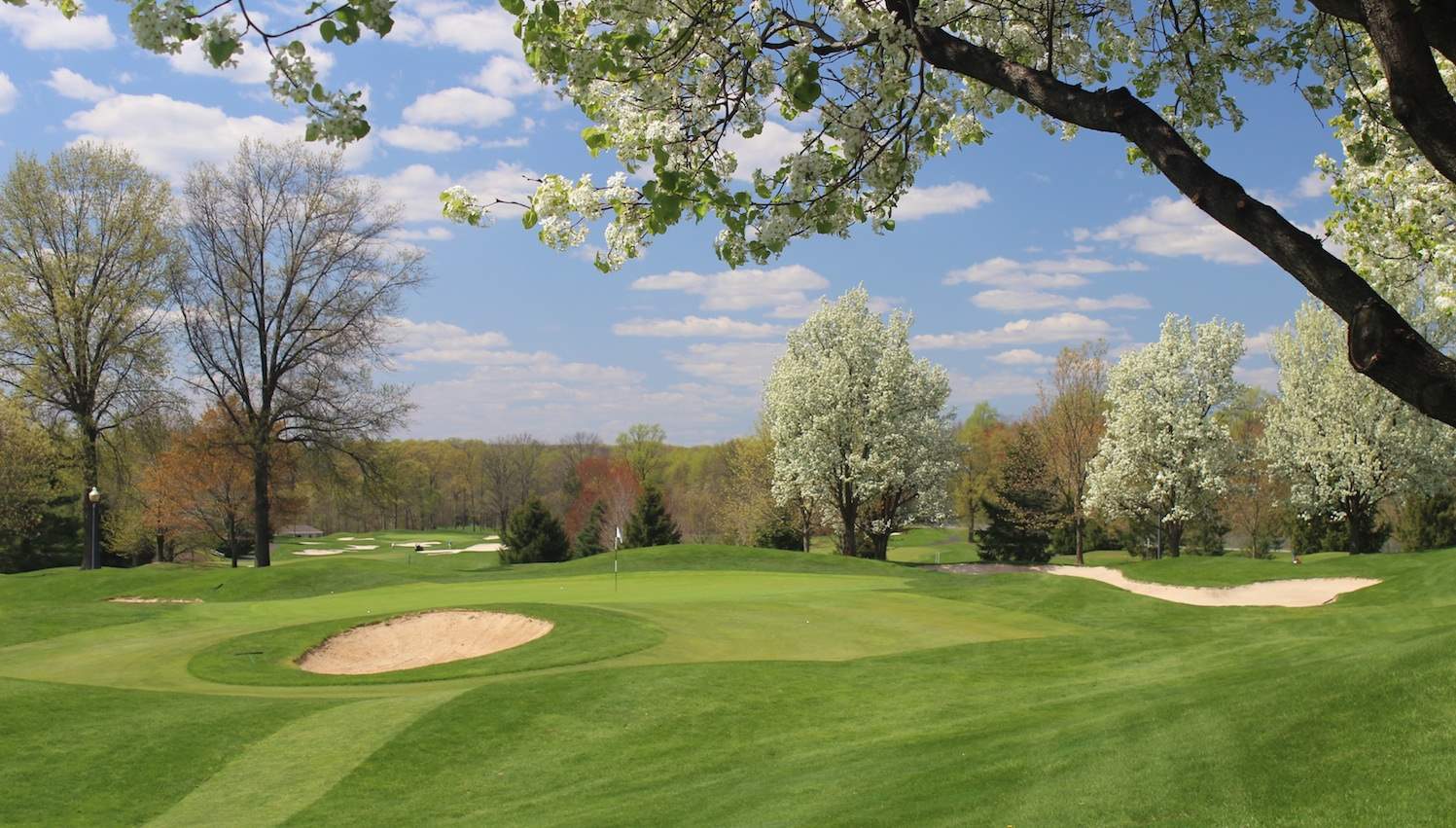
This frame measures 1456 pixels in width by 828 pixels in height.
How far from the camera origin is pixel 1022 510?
4694 centimetres

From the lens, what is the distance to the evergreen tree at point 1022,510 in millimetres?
46281

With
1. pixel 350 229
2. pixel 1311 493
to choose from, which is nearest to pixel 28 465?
pixel 350 229

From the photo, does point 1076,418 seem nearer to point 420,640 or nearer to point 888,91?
point 420,640

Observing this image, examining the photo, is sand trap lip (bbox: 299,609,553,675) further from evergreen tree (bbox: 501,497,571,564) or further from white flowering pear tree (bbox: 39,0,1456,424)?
evergreen tree (bbox: 501,497,571,564)

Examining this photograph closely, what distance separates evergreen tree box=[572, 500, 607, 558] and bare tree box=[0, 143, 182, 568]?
2534 centimetres

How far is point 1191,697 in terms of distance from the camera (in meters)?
10.0

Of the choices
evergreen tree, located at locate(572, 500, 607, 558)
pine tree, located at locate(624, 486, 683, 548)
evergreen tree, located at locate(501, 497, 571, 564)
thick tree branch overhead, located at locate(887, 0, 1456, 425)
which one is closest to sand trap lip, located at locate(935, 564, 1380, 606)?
thick tree branch overhead, located at locate(887, 0, 1456, 425)

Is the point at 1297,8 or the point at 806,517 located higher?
the point at 1297,8

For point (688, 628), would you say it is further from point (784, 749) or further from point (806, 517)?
point (806, 517)

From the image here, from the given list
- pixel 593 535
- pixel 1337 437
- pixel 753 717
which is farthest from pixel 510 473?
pixel 753 717

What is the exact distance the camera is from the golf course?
24.3 feet

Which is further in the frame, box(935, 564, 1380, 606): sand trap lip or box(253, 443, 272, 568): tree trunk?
box(253, 443, 272, 568): tree trunk

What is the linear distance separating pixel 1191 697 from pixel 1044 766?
2.74 metres

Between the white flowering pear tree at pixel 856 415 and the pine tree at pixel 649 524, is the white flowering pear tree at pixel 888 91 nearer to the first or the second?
the white flowering pear tree at pixel 856 415
